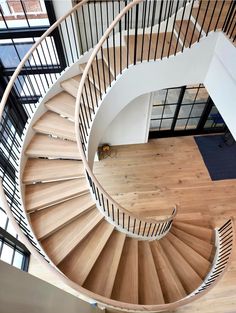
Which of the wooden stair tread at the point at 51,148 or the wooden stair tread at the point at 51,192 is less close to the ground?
the wooden stair tread at the point at 51,148

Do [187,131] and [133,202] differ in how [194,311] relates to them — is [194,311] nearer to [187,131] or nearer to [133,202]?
[133,202]

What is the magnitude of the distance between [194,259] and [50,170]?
9.06 ft

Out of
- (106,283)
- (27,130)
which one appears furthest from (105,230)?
(27,130)

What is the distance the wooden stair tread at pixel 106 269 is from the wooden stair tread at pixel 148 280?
0.55 m

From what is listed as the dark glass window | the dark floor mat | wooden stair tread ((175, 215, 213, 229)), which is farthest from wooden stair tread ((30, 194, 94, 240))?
the dark floor mat

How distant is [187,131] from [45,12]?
4.02m

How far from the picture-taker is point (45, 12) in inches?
133

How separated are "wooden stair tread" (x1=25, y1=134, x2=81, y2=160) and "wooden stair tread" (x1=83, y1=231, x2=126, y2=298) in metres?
1.32

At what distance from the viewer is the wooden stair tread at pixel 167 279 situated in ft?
11.2

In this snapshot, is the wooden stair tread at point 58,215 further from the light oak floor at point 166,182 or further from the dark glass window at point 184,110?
the dark glass window at point 184,110

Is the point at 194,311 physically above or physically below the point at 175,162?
below

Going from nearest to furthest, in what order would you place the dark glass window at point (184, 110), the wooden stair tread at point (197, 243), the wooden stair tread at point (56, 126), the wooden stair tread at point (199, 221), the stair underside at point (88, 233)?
1. the stair underside at point (88, 233)
2. the wooden stair tread at point (56, 126)
3. the wooden stair tread at point (197, 243)
4. the wooden stair tread at point (199, 221)
5. the dark glass window at point (184, 110)

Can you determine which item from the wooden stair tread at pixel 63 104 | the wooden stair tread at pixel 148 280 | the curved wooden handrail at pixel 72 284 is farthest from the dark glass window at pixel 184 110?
the curved wooden handrail at pixel 72 284

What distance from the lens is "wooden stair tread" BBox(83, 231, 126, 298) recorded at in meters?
2.89
